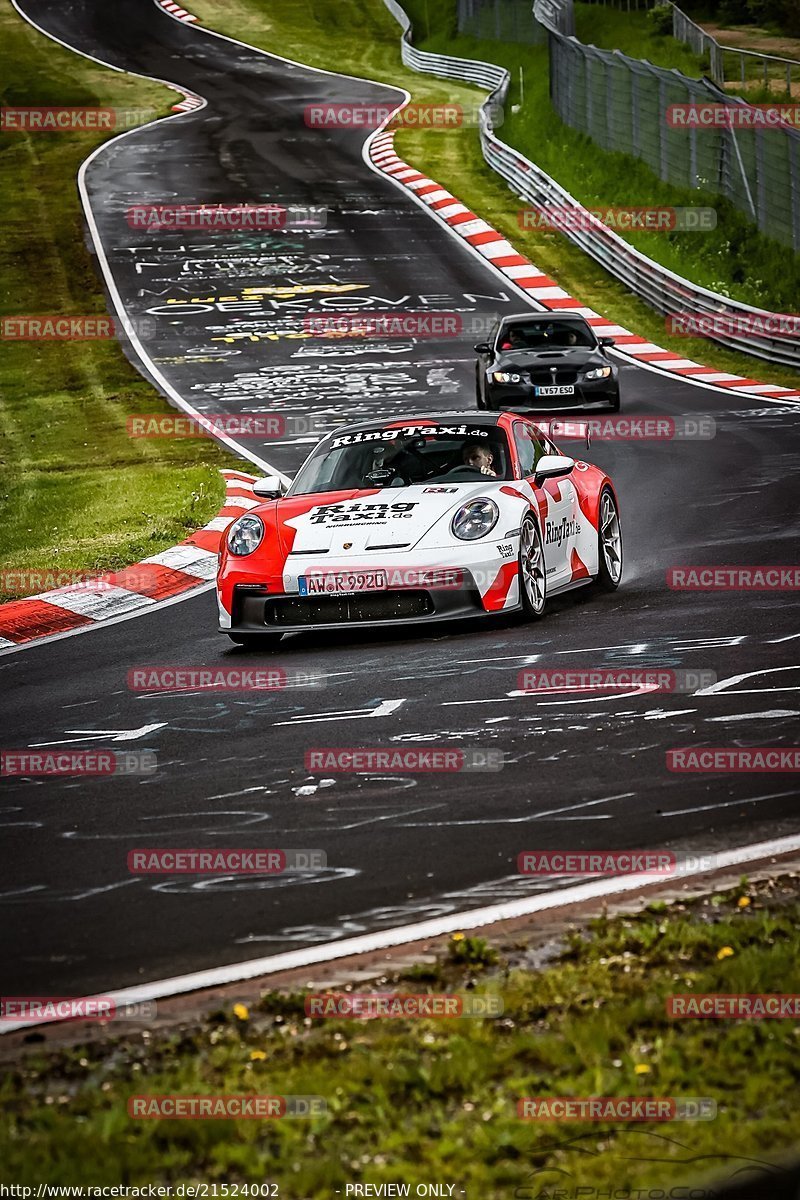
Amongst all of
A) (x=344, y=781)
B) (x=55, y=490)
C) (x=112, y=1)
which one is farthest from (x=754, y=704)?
(x=112, y=1)

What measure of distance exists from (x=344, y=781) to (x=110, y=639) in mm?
4234

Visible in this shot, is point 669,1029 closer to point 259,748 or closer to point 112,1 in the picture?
point 259,748

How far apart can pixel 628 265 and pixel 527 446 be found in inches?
786

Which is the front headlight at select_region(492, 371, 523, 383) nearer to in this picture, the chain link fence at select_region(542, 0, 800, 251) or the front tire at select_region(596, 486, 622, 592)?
the chain link fence at select_region(542, 0, 800, 251)

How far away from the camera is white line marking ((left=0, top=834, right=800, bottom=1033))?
16.6 ft

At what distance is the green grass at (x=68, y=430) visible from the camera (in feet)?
49.0

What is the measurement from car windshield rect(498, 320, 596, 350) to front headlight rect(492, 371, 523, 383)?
0.66 metres

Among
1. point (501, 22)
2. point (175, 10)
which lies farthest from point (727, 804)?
point (175, 10)

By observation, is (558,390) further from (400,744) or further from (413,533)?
(400,744)

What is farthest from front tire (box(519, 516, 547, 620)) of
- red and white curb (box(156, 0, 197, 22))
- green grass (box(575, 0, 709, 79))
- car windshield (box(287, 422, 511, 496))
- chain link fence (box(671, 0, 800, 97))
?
red and white curb (box(156, 0, 197, 22))

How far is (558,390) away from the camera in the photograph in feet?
70.3

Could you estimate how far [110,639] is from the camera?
1114 cm

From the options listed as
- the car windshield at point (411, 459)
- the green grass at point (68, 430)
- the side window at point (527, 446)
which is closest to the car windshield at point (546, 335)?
the green grass at point (68, 430)

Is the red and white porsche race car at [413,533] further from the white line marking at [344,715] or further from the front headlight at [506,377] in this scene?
the front headlight at [506,377]
